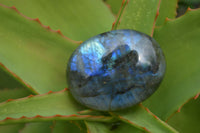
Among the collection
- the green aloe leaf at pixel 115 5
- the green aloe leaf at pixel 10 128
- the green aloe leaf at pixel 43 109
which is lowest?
the green aloe leaf at pixel 10 128

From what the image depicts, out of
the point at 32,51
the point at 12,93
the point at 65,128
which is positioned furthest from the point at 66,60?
the point at 12,93

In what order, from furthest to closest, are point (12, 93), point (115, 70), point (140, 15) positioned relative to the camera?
point (12, 93), point (140, 15), point (115, 70)

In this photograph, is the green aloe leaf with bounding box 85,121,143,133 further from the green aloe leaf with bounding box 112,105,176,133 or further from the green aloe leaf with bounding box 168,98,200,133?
the green aloe leaf with bounding box 168,98,200,133

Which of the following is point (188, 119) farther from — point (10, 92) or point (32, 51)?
point (10, 92)

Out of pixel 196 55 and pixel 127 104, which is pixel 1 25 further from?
pixel 196 55

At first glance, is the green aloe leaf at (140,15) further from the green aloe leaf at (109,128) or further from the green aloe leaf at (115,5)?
the green aloe leaf at (115,5)

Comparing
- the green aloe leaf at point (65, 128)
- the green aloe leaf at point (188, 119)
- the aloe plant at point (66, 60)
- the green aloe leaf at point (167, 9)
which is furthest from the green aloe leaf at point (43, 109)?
the green aloe leaf at point (167, 9)
